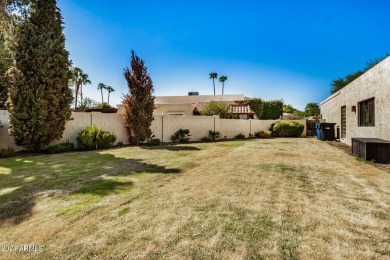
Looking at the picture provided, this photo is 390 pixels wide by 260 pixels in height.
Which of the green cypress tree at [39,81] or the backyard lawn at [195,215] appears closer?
the backyard lawn at [195,215]

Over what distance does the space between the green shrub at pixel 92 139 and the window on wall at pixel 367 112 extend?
1245cm

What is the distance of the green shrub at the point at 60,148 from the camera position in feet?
31.4

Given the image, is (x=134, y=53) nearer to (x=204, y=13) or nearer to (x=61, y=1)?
(x=61, y=1)

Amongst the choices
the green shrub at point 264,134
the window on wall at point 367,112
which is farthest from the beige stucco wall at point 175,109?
the window on wall at point 367,112

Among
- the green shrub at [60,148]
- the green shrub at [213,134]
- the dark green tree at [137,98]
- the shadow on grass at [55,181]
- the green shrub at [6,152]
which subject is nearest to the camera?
the shadow on grass at [55,181]

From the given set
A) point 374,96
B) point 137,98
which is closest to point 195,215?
point 374,96

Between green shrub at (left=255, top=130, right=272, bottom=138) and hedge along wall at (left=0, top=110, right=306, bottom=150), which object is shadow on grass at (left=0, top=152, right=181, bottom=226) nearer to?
hedge along wall at (left=0, top=110, right=306, bottom=150)

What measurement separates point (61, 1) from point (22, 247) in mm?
12048

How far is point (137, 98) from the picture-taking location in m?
13.0

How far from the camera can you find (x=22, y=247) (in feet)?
7.36

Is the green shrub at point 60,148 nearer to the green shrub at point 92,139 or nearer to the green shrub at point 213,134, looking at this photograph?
the green shrub at point 92,139

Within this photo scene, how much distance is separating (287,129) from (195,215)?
21.1 m

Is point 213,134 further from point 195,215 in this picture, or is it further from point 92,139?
point 195,215

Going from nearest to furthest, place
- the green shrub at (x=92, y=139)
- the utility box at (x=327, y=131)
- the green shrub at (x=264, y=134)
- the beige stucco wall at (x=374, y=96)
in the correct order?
the beige stucco wall at (x=374, y=96) → the green shrub at (x=92, y=139) → the utility box at (x=327, y=131) → the green shrub at (x=264, y=134)
